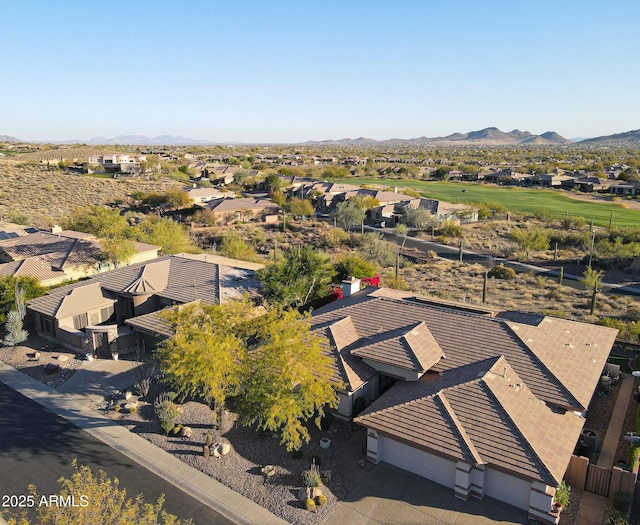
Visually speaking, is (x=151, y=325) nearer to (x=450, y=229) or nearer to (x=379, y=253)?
(x=379, y=253)

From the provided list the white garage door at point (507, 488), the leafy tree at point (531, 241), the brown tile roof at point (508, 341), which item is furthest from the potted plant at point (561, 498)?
the leafy tree at point (531, 241)

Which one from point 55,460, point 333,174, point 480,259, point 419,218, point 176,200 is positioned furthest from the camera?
point 333,174

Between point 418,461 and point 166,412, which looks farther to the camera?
point 166,412

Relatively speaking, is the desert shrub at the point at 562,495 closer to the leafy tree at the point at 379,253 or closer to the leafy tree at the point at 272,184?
the leafy tree at the point at 379,253

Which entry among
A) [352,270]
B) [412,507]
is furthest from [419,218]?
[412,507]

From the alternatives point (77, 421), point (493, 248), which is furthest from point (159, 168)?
point (77, 421)

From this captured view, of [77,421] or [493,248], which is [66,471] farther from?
[493,248]

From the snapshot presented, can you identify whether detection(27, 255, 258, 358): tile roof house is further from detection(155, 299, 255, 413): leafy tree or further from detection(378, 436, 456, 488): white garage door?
detection(378, 436, 456, 488): white garage door

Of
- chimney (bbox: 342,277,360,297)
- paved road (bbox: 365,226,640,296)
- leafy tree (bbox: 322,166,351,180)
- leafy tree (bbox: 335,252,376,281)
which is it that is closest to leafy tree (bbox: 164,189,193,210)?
paved road (bbox: 365,226,640,296)
